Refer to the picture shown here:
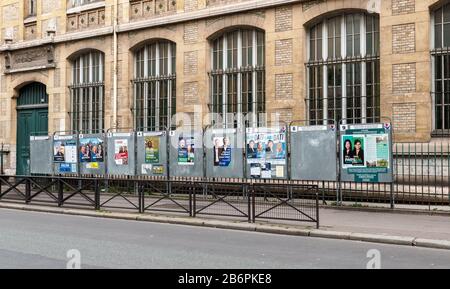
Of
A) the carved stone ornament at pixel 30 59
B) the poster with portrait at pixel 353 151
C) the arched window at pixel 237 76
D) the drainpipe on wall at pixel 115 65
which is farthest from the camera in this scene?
the carved stone ornament at pixel 30 59

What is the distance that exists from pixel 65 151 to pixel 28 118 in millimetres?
5646

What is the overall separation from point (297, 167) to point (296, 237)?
15.3 ft

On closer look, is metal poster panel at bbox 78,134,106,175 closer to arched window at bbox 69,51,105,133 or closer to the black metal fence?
arched window at bbox 69,51,105,133

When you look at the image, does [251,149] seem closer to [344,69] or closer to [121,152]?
[344,69]

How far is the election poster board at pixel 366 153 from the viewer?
13.8 meters

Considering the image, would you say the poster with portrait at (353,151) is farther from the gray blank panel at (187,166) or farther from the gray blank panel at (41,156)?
the gray blank panel at (41,156)

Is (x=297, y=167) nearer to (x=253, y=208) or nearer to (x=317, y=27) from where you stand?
(x=253, y=208)

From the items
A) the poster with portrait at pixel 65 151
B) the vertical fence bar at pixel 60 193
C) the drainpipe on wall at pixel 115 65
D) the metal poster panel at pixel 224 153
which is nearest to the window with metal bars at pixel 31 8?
the drainpipe on wall at pixel 115 65

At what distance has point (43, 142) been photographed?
20688 mm

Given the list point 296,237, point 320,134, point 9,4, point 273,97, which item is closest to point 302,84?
point 273,97

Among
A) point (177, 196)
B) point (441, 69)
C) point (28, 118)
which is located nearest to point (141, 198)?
point (177, 196)

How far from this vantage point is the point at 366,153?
1405 centimetres

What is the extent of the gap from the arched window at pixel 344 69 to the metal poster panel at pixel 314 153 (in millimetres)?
2004

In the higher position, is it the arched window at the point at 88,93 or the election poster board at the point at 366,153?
the arched window at the point at 88,93
